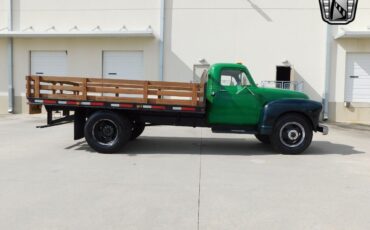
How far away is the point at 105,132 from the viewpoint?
28.4 feet

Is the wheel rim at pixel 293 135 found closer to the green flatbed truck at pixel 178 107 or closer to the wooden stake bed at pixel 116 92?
the green flatbed truck at pixel 178 107

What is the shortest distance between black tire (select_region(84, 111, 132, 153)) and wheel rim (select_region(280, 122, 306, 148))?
11.7 ft

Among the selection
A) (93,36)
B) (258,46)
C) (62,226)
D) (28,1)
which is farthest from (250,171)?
(28,1)

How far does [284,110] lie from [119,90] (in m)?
3.75

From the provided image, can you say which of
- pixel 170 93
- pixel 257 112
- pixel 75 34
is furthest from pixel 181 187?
pixel 75 34

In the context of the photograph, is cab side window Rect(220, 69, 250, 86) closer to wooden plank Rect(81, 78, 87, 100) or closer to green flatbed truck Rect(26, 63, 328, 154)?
green flatbed truck Rect(26, 63, 328, 154)

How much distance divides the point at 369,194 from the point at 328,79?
452 inches

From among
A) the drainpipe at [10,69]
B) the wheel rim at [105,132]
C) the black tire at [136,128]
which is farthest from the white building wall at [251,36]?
the wheel rim at [105,132]

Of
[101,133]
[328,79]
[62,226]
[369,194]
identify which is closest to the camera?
[62,226]

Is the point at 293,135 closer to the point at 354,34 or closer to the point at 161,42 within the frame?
the point at 354,34

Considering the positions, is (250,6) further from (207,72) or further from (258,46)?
(207,72)

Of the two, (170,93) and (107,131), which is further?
(107,131)

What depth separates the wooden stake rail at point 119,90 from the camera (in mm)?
8523

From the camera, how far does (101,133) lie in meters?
8.66
